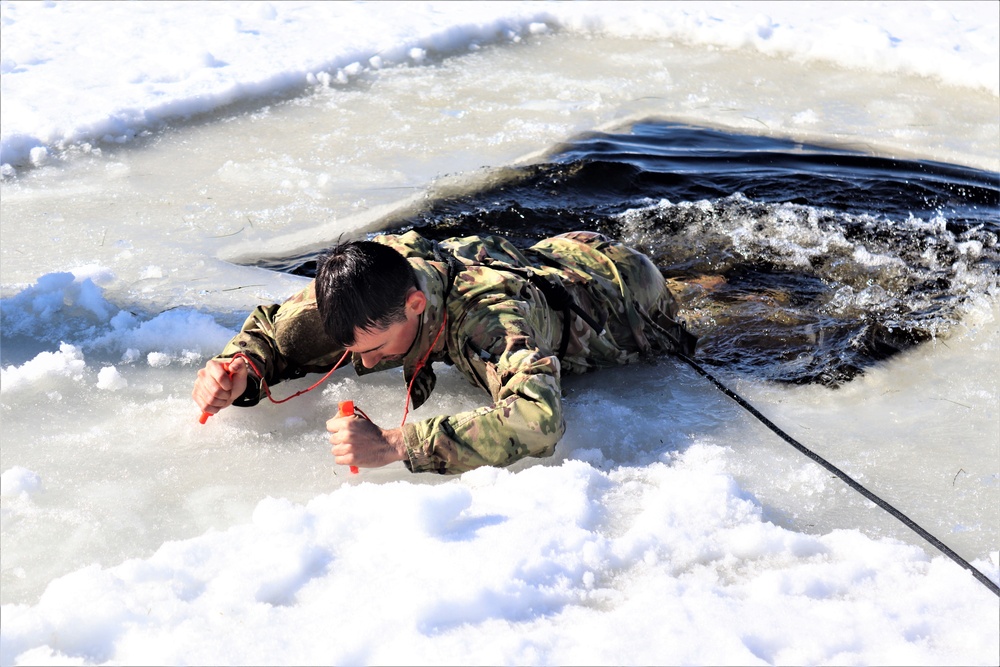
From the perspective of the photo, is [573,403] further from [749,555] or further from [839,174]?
[839,174]

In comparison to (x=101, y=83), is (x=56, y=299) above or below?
below

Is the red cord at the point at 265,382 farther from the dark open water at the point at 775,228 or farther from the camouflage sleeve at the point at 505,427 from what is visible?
the dark open water at the point at 775,228

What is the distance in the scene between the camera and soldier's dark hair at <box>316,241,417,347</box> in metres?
2.35

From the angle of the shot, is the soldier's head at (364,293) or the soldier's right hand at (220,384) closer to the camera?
the soldier's head at (364,293)

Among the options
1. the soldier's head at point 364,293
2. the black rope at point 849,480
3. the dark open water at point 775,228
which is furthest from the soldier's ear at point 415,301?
the dark open water at point 775,228

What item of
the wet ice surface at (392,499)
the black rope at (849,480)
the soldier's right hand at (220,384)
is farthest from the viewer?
the soldier's right hand at (220,384)

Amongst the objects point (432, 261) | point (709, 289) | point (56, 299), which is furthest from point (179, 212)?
point (709, 289)

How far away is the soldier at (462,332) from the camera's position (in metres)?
2.39

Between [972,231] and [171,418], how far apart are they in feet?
11.2

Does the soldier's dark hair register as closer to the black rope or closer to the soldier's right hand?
A: the soldier's right hand

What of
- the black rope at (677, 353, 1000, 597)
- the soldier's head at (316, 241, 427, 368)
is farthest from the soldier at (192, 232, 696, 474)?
the black rope at (677, 353, 1000, 597)

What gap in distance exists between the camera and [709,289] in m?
3.84

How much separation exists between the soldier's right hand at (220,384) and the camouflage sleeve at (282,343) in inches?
1.9

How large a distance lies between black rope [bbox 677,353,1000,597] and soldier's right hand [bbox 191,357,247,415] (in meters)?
1.37
